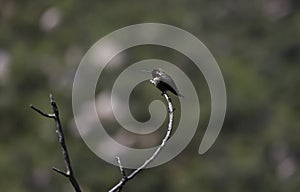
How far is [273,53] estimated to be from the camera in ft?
157

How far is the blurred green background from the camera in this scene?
43.9 metres

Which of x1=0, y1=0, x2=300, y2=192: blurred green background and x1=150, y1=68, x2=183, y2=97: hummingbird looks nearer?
x1=150, y1=68, x2=183, y2=97: hummingbird

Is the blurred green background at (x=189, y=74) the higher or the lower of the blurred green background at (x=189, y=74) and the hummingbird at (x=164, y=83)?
the higher

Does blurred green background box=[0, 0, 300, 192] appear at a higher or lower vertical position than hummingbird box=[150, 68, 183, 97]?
higher

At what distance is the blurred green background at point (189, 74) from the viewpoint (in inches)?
1727

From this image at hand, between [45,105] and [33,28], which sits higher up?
[33,28]

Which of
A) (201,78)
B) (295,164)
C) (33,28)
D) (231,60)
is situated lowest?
(295,164)

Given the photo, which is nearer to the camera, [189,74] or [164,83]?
[164,83]

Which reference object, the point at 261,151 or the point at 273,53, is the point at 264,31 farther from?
the point at 261,151

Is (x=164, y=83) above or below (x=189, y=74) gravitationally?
below

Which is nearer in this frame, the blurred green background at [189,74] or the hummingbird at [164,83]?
the hummingbird at [164,83]

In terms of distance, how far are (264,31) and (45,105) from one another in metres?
11.1

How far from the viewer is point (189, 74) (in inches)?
1721

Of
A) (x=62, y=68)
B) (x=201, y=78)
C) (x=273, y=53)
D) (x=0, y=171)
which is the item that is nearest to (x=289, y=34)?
(x=273, y=53)
